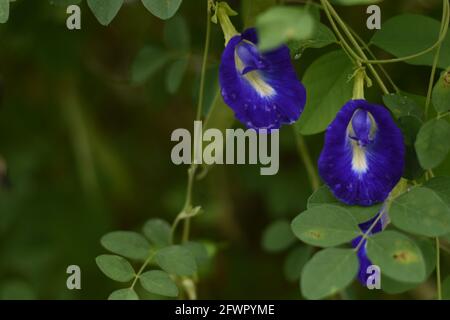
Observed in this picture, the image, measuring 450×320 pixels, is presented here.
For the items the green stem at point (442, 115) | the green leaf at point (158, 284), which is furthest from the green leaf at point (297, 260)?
the green stem at point (442, 115)

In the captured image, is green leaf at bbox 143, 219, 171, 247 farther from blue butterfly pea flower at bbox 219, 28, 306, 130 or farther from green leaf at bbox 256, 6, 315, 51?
green leaf at bbox 256, 6, 315, 51

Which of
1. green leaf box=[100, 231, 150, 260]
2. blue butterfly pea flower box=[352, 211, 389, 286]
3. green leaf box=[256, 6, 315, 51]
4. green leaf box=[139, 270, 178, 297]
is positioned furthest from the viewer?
green leaf box=[100, 231, 150, 260]

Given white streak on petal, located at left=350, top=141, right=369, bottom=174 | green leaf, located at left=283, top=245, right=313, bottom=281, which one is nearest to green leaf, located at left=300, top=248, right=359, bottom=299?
white streak on petal, located at left=350, top=141, right=369, bottom=174

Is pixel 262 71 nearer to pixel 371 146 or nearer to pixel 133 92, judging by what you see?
pixel 371 146

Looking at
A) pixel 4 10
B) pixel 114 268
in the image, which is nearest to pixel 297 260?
pixel 114 268

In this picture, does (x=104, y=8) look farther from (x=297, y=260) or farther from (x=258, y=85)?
(x=297, y=260)
